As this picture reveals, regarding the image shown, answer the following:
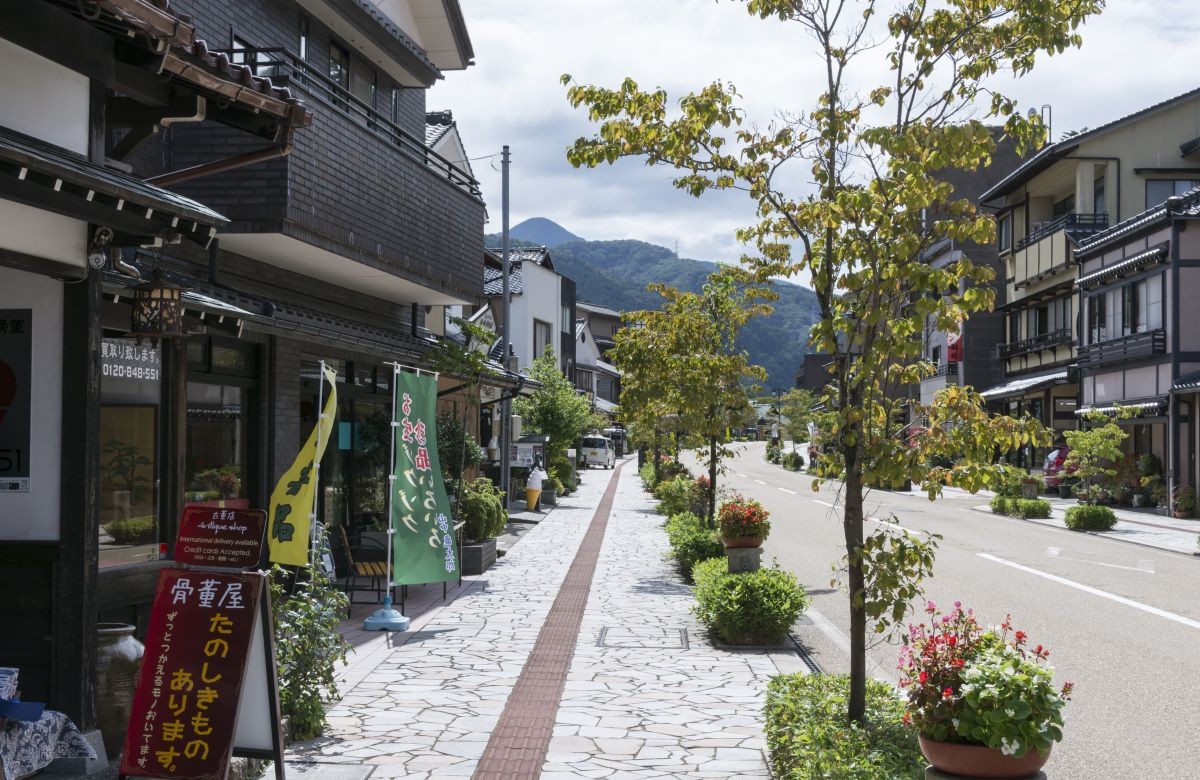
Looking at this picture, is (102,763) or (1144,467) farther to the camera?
(1144,467)

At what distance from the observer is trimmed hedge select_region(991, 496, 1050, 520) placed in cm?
2877

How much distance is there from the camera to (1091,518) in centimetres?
2470

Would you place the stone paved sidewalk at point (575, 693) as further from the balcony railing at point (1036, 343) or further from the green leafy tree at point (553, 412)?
the balcony railing at point (1036, 343)

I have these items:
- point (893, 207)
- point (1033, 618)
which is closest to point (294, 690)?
point (893, 207)

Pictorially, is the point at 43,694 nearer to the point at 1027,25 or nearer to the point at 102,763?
the point at 102,763

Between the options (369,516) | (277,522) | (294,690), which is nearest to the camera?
(294,690)

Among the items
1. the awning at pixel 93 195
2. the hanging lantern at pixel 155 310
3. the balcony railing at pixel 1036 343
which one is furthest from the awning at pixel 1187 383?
the awning at pixel 93 195

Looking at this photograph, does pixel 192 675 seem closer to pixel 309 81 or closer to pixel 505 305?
pixel 309 81

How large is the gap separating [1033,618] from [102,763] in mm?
10225

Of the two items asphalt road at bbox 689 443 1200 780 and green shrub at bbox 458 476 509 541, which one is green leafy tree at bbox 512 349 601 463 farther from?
green shrub at bbox 458 476 509 541

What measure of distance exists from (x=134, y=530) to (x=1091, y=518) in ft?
73.9

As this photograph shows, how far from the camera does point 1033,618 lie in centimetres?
1240

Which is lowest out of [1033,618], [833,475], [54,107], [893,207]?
[1033,618]

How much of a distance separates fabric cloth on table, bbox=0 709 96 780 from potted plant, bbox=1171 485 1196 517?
28.7m
